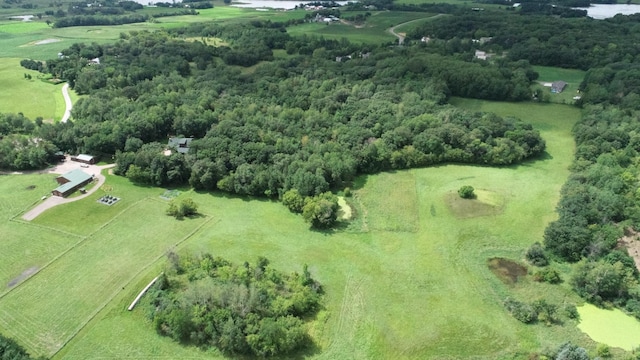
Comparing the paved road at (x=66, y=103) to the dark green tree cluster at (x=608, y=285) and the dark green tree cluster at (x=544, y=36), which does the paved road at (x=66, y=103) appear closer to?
the dark green tree cluster at (x=608, y=285)

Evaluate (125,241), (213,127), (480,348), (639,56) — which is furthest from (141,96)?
(639,56)

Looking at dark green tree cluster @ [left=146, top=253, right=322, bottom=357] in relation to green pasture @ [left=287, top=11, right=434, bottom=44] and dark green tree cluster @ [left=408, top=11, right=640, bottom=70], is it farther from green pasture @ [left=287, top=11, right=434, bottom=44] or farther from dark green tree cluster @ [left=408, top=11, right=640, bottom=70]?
green pasture @ [left=287, top=11, right=434, bottom=44]

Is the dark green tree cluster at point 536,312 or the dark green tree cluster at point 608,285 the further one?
the dark green tree cluster at point 608,285

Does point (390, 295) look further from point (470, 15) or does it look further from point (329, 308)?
point (470, 15)

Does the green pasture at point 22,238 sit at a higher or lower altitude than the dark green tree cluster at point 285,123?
lower

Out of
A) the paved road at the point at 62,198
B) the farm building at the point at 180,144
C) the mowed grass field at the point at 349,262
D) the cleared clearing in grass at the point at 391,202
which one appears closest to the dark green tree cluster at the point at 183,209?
the mowed grass field at the point at 349,262

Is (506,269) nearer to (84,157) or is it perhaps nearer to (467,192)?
(467,192)

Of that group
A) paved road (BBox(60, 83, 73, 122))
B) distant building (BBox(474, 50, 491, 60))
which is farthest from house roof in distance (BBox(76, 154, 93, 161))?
distant building (BBox(474, 50, 491, 60))
